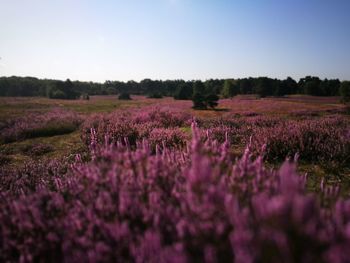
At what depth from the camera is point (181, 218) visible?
2.13m

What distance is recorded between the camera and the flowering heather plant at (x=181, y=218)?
1604 mm

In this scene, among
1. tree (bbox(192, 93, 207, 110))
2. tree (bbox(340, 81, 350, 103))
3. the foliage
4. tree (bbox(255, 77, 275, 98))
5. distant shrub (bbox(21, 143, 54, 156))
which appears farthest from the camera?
tree (bbox(255, 77, 275, 98))

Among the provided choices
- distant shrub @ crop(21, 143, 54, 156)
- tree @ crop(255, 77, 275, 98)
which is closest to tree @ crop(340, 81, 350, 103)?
tree @ crop(255, 77, 275, 98)

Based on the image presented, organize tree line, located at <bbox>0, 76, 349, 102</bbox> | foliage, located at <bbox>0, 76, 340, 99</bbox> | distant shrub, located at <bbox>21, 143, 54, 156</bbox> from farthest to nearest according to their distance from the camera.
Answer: foliage, located at <bbox>0, 76, 340, 99</bbox> → tree line, located at <bbox>0, 76, 349, 102</bbox> → distant shrub, located at <bbox>21, 143, 54, 156</bbox>

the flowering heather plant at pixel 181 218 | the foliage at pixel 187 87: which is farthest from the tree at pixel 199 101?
the flowering heather plant at pixel 181 218

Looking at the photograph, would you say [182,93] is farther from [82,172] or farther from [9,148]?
[82,172]

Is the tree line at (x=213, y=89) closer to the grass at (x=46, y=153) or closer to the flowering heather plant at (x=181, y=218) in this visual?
the grass at (x=46, y=153)

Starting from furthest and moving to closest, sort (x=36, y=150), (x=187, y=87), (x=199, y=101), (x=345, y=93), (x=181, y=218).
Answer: (x=187, y=87)
(x=345, y=93)
(x=199, y=101)
(x=36, y=150)
(x=181, y=218)

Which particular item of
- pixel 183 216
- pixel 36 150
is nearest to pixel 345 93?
pixel 36 150

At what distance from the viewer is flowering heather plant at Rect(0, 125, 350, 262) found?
Result: 160cm

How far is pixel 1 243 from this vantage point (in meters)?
2.64

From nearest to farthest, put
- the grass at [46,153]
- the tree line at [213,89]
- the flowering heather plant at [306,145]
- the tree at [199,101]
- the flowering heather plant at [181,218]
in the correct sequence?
the flowering heather plant at [181,218] < the flowering heather plant at [306,145] < the grass at [46,153] < the tree at [199,101] < the tree line at [213,89]

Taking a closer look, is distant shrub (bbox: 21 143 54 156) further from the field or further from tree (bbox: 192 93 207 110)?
tree (bbox: 192 93 207 110)

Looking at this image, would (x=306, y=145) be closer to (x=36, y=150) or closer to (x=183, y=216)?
(x=183, y=216)
